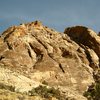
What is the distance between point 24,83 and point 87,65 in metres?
25.4

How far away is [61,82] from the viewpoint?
2721 inches

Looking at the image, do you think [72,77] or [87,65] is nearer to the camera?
[72,77]

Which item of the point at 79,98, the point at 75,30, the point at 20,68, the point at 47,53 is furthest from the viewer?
the point at 75,30

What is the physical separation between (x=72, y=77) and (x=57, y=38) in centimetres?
1222

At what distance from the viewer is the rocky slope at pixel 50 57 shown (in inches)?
2685

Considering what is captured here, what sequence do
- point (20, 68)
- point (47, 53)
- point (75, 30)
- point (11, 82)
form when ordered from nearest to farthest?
point (11, 82) < point (20, 68) < point (47, 53) < point (75, 30)

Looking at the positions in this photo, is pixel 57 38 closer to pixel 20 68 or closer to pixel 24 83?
pixel 20 68

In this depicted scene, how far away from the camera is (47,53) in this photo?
243ft

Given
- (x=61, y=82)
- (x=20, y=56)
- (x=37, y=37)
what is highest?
(x=37, y=37)

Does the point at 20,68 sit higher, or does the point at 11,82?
the point at 20,68

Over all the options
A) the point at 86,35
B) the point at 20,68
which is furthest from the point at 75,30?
the point at 20,68

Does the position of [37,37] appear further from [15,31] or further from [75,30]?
[75,30]

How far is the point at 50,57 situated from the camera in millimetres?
73062

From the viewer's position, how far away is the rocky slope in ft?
224
